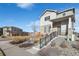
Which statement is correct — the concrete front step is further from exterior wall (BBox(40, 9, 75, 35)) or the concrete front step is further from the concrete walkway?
exterior wall (BBox(40, 9, 75, 35))

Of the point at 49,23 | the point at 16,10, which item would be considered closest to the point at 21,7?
the point at 16,10

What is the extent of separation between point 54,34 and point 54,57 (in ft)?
1.03

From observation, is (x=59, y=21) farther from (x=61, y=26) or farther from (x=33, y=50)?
(x=33, y=50)

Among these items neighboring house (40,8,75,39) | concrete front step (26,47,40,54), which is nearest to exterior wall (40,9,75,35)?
neighboring house (40,8,75,39)

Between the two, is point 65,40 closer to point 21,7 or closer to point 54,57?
point 54,57

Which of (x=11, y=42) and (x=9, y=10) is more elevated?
(x=9, y=10)

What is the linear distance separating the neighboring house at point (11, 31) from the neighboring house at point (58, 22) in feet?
1.06

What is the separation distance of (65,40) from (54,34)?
17cm

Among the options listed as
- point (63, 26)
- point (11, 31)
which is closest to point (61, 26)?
point (63, 26)

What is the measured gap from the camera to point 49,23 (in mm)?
2822

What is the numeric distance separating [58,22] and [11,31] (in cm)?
67

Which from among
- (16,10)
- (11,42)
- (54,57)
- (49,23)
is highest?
(16,10)

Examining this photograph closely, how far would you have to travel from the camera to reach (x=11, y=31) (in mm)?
2814

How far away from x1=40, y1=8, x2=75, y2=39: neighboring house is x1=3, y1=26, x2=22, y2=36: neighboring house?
0.32 m
